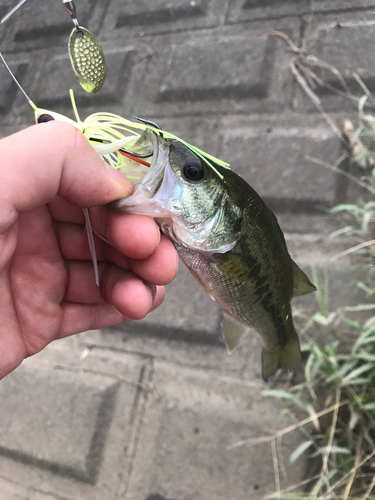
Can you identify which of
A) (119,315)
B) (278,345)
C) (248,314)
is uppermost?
(248,314)

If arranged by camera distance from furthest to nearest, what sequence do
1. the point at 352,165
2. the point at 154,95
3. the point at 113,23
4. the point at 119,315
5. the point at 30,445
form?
the point at 113,23, the point at 154,95, the point at 352,165, the point at 30,445, the point at 119,315

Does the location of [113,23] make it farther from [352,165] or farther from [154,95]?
[352,165]

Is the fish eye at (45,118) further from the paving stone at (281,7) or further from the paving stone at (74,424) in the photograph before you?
the paving stone at (281,7)

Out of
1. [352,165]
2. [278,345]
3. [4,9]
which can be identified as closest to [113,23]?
[4,9]

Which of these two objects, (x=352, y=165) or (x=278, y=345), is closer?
(x=278, y=345)

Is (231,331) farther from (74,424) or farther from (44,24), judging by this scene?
(44,24)

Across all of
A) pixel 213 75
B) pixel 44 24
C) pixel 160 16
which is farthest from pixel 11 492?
pixel 44 24

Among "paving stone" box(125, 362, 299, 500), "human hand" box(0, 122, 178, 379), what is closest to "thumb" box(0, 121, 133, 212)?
"human hand" box(0, 122, 178, 379)
